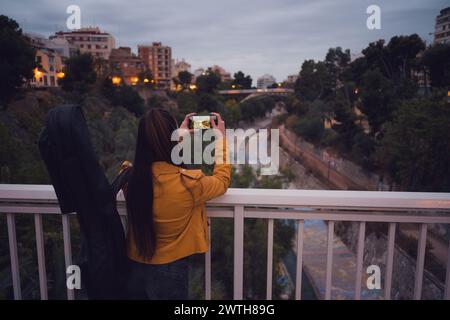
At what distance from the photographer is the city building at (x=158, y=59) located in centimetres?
5419

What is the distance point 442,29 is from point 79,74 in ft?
63.7

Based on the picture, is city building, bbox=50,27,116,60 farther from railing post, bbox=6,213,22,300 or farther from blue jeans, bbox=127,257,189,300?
blue jeans, bbox=127,257,189,300

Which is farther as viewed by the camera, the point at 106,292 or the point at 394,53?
the point at 394,53

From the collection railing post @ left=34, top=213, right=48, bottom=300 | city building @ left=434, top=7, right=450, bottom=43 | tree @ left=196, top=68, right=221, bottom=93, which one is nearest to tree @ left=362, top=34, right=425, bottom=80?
city building @ left=434, top=7, right=450, bottom=43

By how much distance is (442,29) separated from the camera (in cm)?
1534

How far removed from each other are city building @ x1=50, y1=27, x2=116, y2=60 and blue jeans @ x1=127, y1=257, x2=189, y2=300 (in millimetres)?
43462

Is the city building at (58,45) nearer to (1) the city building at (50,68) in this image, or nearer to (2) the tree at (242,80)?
(1) the city building at (50,68)

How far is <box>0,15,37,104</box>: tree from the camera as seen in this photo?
13141 mm

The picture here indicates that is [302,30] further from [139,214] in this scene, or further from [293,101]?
[139,214]

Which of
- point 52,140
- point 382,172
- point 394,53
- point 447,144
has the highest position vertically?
point 394,53
